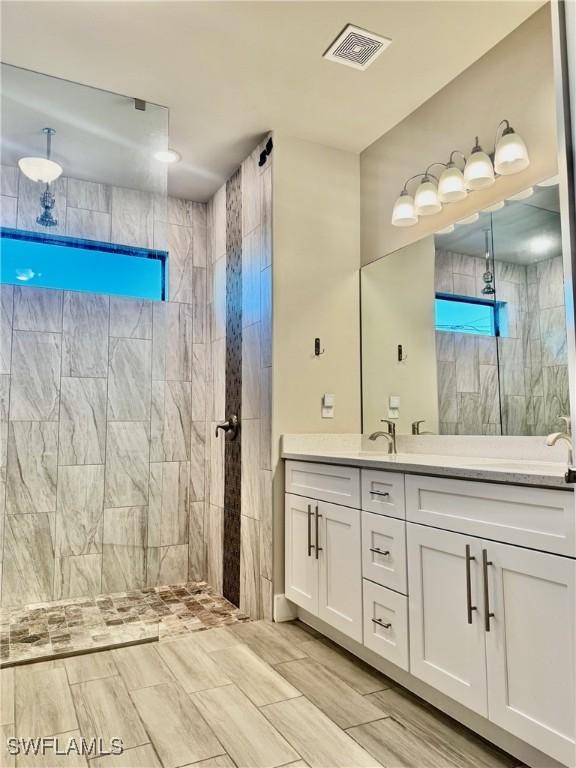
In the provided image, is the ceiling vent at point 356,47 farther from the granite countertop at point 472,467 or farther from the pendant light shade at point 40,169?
the granite countertop at point 472,467

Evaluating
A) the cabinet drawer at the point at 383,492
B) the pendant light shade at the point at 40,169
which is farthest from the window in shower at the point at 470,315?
the pendant light shade at the point at 40,169

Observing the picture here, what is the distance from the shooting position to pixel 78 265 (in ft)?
7.76

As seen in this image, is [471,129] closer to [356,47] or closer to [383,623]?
[356,47]

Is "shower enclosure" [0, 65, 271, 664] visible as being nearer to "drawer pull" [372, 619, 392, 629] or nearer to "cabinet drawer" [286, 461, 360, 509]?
"cabinet drawer" [286, 461, 360, 509]

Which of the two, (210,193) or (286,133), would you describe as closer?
(286,133)

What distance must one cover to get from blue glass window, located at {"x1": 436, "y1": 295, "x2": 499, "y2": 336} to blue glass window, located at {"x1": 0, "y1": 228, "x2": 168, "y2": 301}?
55.4 inches

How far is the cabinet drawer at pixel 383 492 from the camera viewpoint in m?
1.98

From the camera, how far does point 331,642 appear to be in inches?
98.5

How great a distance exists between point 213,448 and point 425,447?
1562 millimetres

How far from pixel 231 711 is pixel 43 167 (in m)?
2.30

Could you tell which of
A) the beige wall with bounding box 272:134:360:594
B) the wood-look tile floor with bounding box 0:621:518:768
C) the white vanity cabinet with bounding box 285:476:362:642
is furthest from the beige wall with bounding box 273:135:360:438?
the wood-look tile floor with bounding box 0:621:518:768

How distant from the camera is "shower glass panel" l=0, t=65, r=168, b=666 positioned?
2232mm

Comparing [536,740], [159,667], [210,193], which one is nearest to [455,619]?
[536,740]

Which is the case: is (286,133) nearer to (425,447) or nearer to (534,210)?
(534,210)
